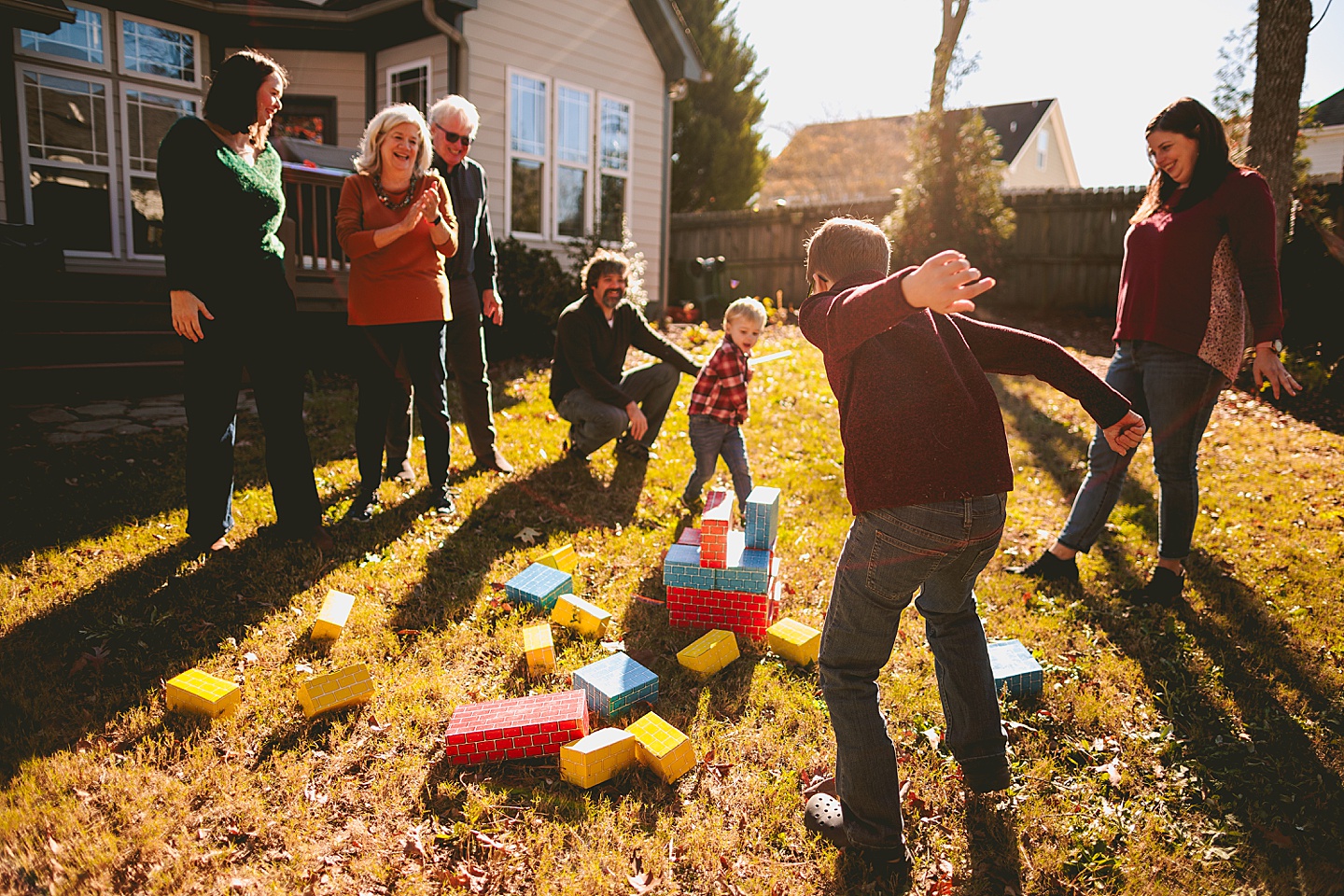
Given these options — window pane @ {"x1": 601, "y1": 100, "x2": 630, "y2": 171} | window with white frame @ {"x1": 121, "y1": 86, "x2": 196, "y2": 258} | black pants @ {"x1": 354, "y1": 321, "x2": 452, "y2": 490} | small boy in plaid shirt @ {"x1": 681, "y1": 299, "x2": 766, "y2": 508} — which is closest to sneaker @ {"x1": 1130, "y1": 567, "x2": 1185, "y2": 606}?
small boy in plaid shirt @ {"x1": 681, "y1": 299, "x2": 766, "y2": 508}

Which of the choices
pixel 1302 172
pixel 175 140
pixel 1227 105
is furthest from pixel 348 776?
pixel 1227 105

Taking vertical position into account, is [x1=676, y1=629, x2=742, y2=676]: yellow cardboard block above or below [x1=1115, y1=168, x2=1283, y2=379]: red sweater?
below

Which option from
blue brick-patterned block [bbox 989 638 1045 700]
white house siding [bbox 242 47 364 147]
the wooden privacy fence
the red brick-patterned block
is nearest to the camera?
the red brick-patterned block

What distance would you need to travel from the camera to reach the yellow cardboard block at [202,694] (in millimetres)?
2818

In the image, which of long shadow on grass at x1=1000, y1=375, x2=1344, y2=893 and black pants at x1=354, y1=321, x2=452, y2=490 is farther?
black pants at x1=354, y1=321, x2=452, y2=490

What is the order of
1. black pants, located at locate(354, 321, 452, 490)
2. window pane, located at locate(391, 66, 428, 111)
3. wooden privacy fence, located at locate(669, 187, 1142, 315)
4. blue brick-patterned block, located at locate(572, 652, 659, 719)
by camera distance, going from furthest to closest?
wooden privacy fence, located at locate(669, 187, 1142, 315), window pane, located at locate(391, 66, 428, 111), black pants, located at locate(354, 321, 452, 490), blue brick-patterned block, located at locate(572, 652, 659, 719)

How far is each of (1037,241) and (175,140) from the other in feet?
45.2

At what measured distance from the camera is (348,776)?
2621 millimetres

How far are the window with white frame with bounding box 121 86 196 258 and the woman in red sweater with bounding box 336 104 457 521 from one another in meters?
7.26

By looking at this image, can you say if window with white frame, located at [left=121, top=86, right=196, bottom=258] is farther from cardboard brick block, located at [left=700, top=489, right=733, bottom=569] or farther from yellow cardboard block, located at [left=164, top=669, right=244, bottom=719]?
cardboard brick block, located at [left=700, top=489, right=733, bottom=569]

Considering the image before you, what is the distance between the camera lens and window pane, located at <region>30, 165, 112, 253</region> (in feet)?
30.3

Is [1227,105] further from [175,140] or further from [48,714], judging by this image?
[48,714]

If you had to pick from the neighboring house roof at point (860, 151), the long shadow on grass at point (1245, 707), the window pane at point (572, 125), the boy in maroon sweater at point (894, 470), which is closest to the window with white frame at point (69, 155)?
the window pane at point (572, 125)

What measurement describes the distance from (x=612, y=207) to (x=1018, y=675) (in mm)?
10827
